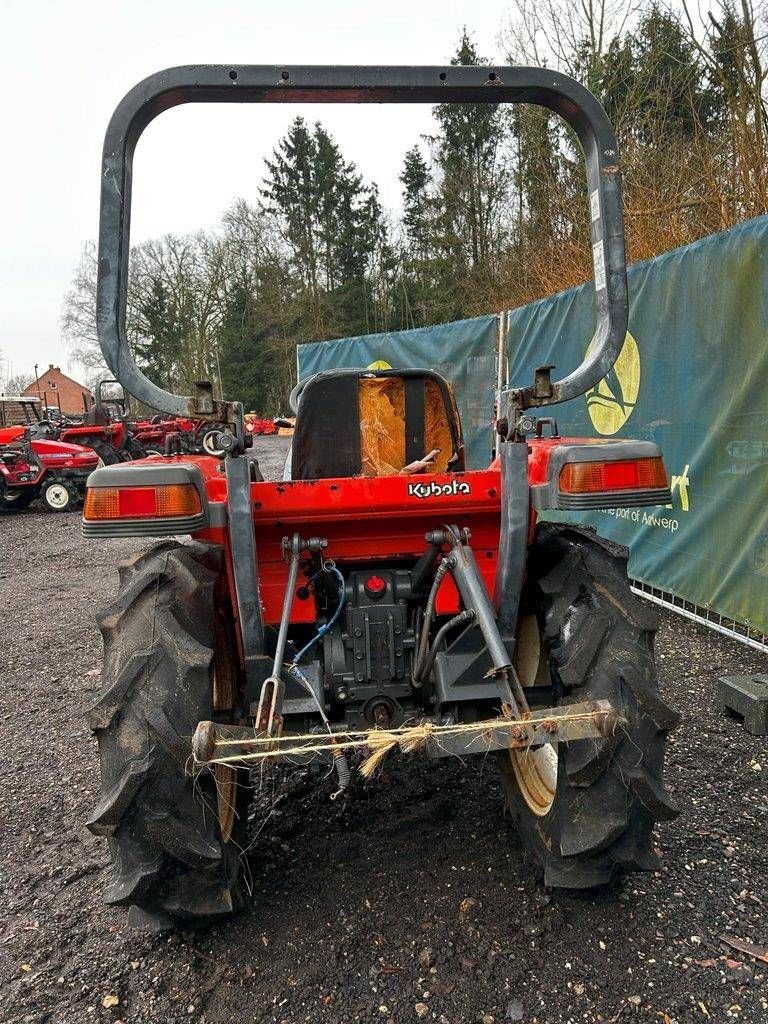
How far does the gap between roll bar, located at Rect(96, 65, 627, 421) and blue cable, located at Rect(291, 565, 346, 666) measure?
0.72 m

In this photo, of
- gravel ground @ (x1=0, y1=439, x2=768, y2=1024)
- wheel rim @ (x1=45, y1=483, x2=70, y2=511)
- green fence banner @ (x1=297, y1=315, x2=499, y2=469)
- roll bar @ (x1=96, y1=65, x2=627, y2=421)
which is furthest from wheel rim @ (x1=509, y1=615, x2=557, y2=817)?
wheel rim @ (x1=45, y1=483, x2=70, y2=511)

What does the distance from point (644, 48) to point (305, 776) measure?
12856 mm

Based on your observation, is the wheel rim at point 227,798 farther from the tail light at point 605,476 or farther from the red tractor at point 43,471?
the red tractor at point 43,471

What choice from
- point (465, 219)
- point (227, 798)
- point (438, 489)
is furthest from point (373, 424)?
point (465, 219)

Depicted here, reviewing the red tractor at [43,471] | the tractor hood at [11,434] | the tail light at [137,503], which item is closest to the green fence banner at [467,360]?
the red tractor at [43,471]

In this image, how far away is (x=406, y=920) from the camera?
7.75 feet

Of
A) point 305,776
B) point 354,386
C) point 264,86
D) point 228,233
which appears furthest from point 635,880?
point 228,233

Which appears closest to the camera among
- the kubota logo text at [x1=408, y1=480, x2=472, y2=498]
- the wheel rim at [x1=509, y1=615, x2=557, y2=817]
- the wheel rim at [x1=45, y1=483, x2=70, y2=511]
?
the kubota logo text at [x1=408, y1=480, x2=472, y2=498]

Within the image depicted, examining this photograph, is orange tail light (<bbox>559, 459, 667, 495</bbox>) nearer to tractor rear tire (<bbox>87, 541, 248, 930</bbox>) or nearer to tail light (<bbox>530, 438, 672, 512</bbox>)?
tail light (<bbox>530, 438, 672, 512</bbox>)

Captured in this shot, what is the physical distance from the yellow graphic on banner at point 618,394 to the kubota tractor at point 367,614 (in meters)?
3.34

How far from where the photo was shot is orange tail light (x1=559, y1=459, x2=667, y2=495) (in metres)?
2.21

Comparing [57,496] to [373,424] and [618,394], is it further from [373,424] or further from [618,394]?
[373,424]

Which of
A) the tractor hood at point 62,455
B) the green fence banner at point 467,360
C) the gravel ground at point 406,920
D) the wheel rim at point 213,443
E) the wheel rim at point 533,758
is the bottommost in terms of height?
the gravel ground at point 406,920

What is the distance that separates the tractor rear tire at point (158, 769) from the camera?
6.42ft
